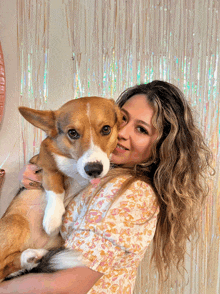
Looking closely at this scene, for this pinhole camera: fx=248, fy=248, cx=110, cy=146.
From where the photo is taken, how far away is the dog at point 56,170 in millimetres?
1092

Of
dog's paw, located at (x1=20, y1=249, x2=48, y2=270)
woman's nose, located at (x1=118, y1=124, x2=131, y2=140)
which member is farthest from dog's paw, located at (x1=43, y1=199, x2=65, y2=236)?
woman's nose, located at (x1=118, y1=124, x2=131, y2=140)

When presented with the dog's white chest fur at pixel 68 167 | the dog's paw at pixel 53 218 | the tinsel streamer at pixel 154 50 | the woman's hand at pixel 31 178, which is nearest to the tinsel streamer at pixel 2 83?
the tinsel streamer at pixel 154 50

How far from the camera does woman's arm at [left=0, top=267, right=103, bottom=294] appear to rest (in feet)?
2.73

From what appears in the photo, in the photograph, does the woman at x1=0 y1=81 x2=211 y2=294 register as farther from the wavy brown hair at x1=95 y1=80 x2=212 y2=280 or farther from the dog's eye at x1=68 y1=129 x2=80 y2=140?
the dog's eye at x1=68 y1=129 x2=80 y2=140

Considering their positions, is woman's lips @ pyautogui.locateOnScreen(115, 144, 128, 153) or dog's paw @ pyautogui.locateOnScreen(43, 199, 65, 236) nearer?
dog's paw @ pyautogui.locateOnScreen(43, 199, 65, 236)

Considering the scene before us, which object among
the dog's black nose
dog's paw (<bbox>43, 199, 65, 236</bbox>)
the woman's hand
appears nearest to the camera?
the dog's black nose

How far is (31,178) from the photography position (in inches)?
56.1

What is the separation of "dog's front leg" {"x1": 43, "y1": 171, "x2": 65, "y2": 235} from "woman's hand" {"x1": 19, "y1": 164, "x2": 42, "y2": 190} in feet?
0.37

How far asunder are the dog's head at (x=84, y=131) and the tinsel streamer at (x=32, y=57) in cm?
76

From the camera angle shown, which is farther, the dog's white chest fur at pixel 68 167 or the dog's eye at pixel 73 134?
the dog's white chest fur at pixel 68 167

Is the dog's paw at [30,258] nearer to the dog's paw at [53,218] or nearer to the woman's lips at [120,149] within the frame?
the dog's paw at [53,218]

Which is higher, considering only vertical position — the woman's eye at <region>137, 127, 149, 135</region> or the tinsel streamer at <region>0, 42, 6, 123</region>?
the tinsel streamer at <region>0, 42, 6, 123</region>

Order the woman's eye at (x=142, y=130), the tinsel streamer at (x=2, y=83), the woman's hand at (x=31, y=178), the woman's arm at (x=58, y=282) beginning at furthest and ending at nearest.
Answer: the tinsel streamer at (x=2, y=83) < the woman's hand at (x=31, y=178) < the woman's eye at (x=142, y=130) < the woman's arm at (x=58, y=282)

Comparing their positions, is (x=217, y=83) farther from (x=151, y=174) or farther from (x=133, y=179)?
(x=133, y=179)
